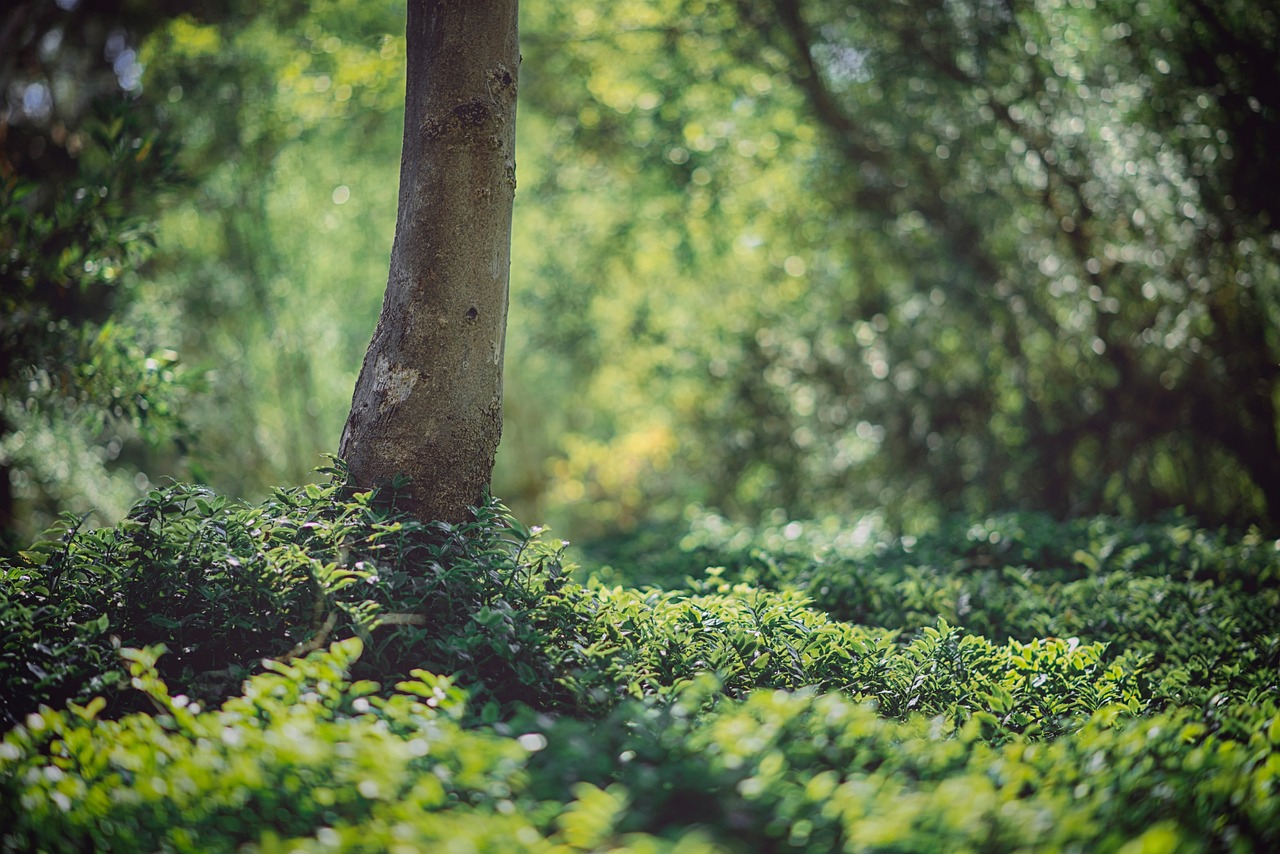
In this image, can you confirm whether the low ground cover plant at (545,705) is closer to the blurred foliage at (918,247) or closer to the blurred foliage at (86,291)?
the blurred foliage at (86,291)

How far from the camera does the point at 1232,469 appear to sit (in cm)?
638

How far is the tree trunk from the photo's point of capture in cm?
316

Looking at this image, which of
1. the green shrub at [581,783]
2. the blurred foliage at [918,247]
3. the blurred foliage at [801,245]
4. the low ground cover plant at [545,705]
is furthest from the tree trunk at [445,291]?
the blurred foliage at [918,247]

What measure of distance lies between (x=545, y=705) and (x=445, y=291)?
1505 millimetres

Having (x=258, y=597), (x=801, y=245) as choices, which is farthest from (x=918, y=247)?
(x=258, y=597)

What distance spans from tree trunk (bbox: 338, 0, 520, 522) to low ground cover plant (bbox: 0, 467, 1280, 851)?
0.19 metres

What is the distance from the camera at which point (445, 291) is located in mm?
3197

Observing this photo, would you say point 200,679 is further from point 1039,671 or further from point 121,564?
point 1039,671

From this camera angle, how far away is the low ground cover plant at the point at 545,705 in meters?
1.86

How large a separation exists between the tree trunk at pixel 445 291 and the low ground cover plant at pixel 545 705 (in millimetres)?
186

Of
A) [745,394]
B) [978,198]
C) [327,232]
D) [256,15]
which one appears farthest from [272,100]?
[978,198]

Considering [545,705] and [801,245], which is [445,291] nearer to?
[545,705]

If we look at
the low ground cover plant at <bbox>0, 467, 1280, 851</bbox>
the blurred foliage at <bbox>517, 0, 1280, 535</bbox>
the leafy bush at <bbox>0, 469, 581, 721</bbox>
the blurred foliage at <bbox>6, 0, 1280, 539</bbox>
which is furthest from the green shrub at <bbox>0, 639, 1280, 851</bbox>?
the blurred foliage at <bbox>517, 0, 1280, 535</bbox>

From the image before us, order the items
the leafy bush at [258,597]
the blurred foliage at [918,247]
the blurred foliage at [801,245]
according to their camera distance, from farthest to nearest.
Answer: the blurred foliage at [801,245]
the blurred foliage at [918,247]
the leafy bush at [258,597]
